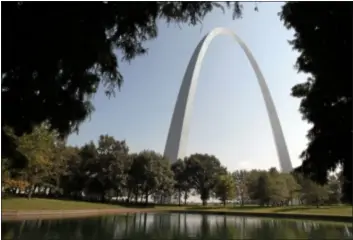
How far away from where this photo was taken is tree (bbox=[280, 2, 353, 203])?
4121 millimetres

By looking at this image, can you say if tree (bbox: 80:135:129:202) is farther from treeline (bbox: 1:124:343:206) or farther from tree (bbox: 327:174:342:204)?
tree (bbox: 327:174:342:204)

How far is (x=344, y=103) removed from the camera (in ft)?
15.0

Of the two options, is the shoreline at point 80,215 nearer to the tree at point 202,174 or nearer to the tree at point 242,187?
the tree at point 202,174

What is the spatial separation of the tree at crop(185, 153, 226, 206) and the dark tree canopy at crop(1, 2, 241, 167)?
46.2 m

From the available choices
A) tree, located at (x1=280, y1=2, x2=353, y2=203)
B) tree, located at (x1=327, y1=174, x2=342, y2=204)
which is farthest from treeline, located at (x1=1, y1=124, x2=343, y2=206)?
tree, located at (x1=280, y1=2, x2=353, y2=203)

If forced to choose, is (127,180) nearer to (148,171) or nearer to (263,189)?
(148,171)

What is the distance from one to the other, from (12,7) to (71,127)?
1.73m

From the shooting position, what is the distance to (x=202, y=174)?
164ft

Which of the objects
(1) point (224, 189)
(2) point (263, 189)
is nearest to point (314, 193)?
(2) point (263, 189)

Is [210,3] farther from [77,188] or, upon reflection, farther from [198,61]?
[77,188]

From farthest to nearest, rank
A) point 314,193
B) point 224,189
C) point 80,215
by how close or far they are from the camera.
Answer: point 224,189, point 314,193, point 80,215

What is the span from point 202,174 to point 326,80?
46.1 meters

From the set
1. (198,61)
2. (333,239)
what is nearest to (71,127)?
(333,239)

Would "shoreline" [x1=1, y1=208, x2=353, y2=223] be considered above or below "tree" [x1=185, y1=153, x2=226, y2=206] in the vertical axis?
below
